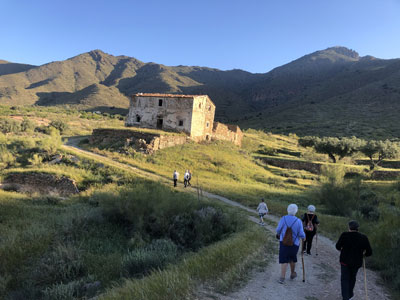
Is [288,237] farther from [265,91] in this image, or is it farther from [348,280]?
[265,91]

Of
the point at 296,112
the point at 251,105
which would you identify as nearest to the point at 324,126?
the point at 296,112

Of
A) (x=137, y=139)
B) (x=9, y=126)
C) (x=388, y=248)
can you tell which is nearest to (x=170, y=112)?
(x=137, y=139)

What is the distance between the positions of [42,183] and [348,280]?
1810 cm

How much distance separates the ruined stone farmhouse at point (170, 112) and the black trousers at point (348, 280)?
81.7 feet

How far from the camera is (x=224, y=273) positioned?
503 centimetres

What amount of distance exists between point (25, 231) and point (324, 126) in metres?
62.6

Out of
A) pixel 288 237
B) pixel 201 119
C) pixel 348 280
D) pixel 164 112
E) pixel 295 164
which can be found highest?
pixel 164 112

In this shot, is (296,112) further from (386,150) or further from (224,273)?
(224,273)

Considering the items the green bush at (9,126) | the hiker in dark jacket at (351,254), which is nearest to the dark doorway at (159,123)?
the green bush at (9,126)

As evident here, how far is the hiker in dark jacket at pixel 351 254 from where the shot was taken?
182 inches

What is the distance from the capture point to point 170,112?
29172mm

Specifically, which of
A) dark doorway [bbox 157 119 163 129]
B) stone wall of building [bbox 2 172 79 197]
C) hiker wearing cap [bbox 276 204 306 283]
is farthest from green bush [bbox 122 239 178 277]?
dark doorway [bbox 157 119 163 129]

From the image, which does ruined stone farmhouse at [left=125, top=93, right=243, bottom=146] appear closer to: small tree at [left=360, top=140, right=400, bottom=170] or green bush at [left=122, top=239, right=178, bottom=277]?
small tree at [left=360, top=140, right=400, bottom=170]

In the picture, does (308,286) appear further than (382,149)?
No
